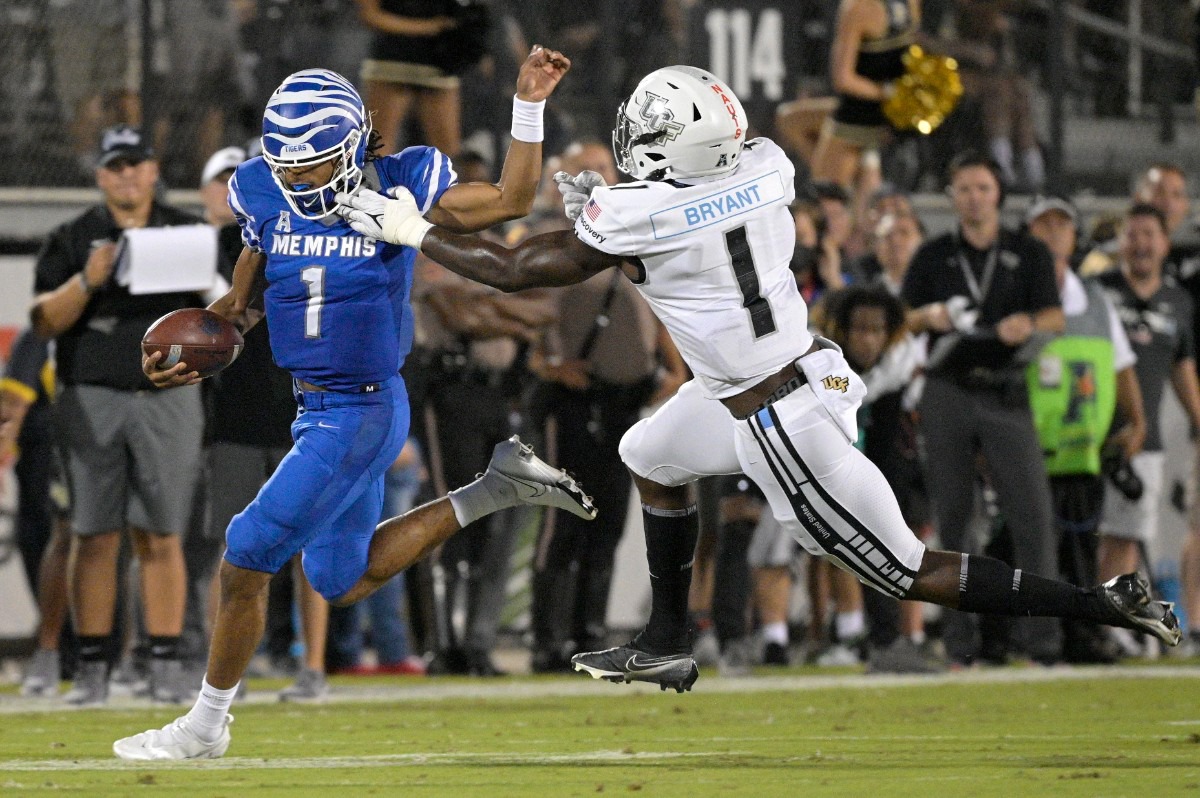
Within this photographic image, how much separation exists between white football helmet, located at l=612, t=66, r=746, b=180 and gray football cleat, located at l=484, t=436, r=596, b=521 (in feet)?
3.66

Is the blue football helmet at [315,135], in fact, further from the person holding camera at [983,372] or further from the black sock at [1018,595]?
the person holding camera at [983,372]

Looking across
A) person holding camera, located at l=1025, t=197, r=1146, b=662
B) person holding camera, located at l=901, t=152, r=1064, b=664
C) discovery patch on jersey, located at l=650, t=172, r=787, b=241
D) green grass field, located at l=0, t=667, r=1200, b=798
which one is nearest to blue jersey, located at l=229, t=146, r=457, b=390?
discovery patch on jersey, located at l=650, t=172, r=787, b=241

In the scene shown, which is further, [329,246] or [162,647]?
[162,647]

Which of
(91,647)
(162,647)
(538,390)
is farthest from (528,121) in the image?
(538,390)

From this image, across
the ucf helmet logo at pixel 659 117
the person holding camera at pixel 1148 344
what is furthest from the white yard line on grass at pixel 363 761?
the person holding camera at pixel 1148 344

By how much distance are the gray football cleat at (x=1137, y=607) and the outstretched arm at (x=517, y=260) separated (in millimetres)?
1800

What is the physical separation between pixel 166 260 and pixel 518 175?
2.73 meters

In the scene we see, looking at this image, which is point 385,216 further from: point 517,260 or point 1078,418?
point 1078,418

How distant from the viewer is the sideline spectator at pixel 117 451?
8.52 m

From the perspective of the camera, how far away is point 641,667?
21.5 ft

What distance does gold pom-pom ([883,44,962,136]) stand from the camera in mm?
12492

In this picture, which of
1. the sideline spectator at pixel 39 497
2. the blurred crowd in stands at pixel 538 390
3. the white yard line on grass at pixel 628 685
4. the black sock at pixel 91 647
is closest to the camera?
the black sock at pixel 91 647

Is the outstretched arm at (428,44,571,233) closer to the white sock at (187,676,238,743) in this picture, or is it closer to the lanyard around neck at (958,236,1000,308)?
the white sock at (187,676,238,743)

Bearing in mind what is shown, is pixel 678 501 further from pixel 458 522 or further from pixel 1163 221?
pixel 1163 221
